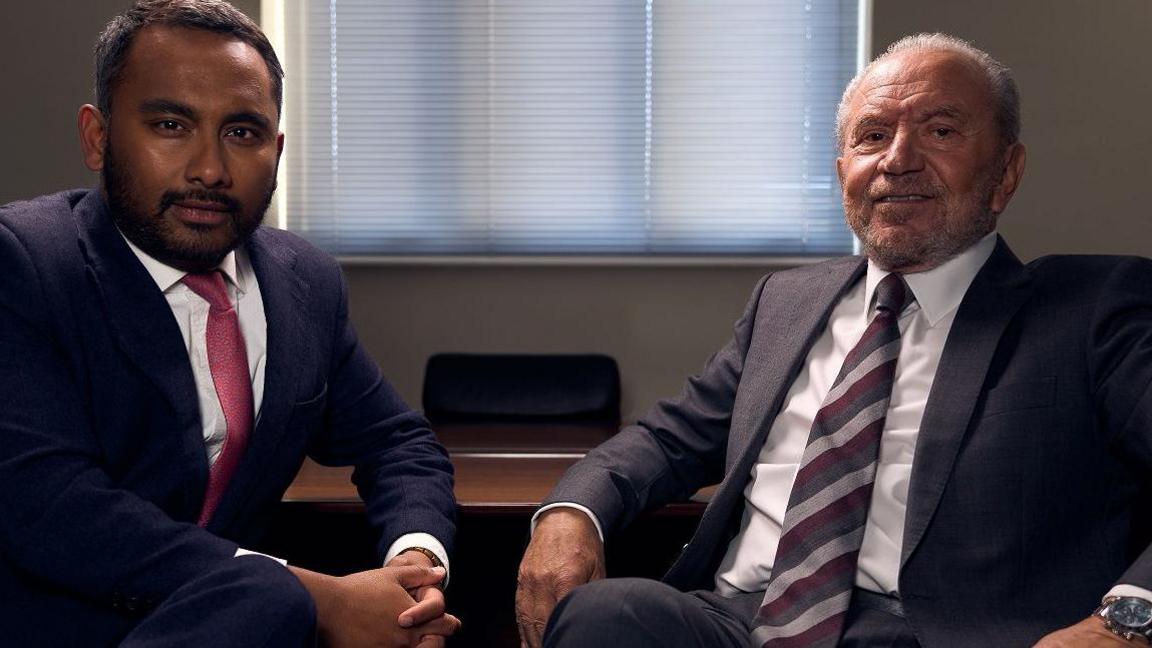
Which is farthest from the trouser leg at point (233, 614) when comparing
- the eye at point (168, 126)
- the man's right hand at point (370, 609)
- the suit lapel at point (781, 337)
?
the suit lapel at point (781, 337)

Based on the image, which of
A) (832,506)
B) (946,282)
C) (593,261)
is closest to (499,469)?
(832,506)

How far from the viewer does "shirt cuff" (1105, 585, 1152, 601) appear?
1503mm

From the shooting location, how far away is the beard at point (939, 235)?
1.94m

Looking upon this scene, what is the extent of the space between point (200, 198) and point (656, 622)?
90 centimetres

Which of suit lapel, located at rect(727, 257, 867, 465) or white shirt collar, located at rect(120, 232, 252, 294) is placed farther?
suit lapel, located at rect(727, 257, 867, 465)

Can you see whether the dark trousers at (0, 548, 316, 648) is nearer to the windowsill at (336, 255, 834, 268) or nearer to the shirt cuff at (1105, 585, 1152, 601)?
the shirt cuff at (1105, 585, 1152, 601)

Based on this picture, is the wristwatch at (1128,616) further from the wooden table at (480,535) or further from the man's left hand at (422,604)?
the man's left hand at (422,604)

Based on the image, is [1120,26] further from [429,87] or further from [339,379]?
[339,379]

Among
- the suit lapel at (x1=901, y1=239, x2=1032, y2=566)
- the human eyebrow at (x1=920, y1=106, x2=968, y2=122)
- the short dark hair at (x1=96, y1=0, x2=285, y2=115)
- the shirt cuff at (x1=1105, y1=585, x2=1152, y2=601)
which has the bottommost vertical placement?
the shirt cuff at (x1=1105, y1=585, x2=1152, y2=601)

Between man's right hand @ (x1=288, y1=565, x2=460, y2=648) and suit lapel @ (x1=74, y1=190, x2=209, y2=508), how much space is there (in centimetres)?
24

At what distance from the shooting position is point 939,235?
1946 millimetres

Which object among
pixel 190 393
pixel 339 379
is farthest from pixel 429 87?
pixel 190 393

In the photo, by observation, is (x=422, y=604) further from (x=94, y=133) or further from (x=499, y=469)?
(x=94, y=133)

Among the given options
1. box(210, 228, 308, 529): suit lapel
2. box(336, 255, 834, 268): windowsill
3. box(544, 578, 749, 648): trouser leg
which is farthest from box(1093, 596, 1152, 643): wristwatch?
box(336, 255, 834, 268): windowsill
